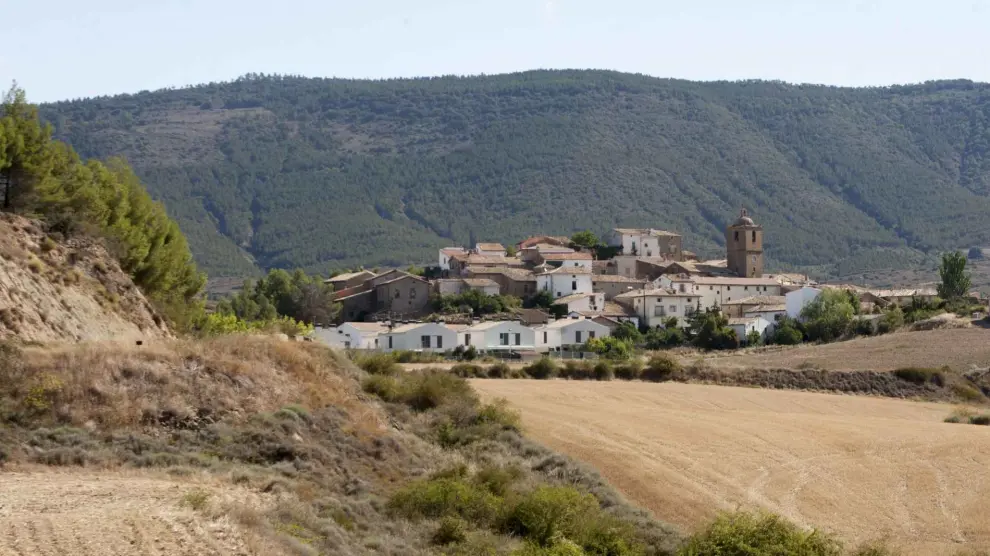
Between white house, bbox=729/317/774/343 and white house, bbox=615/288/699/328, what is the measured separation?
3.95 metres

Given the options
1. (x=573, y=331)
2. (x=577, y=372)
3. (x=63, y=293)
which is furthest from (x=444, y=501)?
(x=573, y=331)

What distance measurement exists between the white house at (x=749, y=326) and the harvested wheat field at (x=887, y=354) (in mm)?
6050

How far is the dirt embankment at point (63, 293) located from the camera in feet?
72.4

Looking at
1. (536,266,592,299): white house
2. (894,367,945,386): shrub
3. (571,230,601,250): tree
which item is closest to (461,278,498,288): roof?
(536,266,592,299): white house

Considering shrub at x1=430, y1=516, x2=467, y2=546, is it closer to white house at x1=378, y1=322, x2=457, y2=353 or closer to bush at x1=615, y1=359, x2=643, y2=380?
bush at x1=615, y1=359, x2=643, y2=380

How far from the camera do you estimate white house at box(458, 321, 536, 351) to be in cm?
6944

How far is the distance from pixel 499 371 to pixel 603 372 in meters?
3.78

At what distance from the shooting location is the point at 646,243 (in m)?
101

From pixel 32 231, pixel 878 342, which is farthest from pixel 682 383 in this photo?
pixel 32 231

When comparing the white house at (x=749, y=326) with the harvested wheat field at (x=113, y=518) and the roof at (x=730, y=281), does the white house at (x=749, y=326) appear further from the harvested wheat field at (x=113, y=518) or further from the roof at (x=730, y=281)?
the harvested wheat field at (x=113, y=518)

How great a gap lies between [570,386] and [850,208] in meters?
152

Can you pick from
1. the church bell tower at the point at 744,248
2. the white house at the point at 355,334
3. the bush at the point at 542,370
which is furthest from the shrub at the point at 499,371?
the church bell tower at the point at 744,248

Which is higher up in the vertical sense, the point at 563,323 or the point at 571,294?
the point at 571,294

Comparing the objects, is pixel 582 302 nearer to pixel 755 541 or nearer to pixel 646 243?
pixel 646 243
